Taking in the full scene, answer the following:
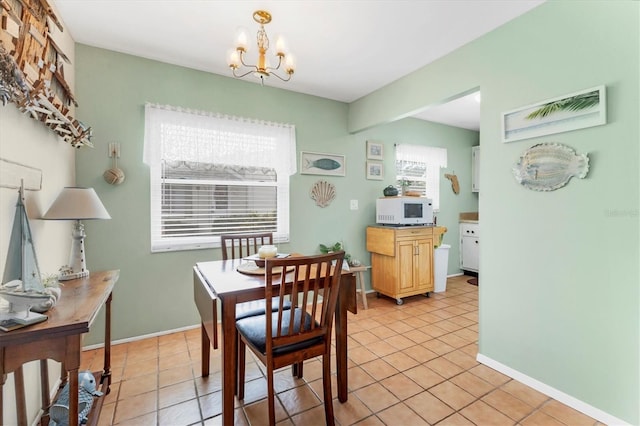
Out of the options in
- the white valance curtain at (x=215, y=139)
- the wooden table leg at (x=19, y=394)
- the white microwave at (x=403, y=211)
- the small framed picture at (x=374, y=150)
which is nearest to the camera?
the wooden table leg at (x=19, y=394)

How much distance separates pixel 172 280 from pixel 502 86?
3181 mm

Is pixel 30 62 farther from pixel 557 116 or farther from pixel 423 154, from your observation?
pixel 423 154

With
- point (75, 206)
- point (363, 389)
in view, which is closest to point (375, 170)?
point (363, 389)

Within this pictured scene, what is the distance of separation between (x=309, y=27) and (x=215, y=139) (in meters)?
1.38

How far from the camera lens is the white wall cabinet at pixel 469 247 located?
15.2ft

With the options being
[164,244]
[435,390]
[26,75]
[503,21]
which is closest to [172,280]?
[164,244]

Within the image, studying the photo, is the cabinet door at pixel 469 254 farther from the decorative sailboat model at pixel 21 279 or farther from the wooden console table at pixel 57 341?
the decorative sailboat model at pixel 21 279

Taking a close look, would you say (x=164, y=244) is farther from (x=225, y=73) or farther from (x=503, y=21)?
(x=503, y=21)

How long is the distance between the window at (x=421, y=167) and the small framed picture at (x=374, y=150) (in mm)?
306

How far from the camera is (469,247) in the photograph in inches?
186

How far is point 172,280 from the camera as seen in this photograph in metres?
2.75

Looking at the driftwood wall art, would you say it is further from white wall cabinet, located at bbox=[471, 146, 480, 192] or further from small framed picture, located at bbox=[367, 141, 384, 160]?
white wall cabinet, located at bbox=[471, 146, 480, 192]

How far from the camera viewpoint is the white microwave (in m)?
3.54

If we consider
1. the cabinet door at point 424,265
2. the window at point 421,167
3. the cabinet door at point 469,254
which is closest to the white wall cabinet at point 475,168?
the window at point 421,167
